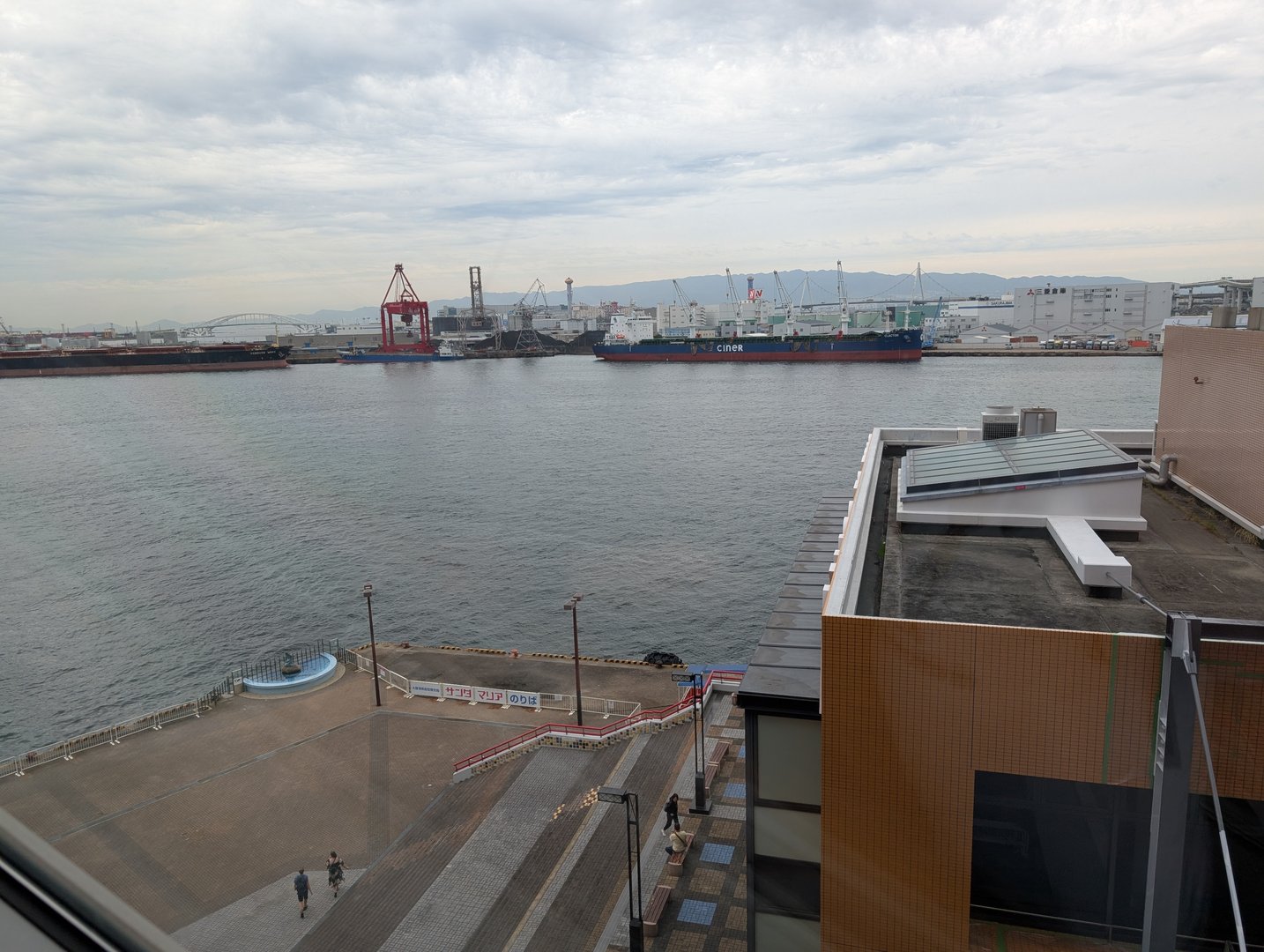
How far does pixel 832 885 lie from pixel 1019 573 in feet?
5.70

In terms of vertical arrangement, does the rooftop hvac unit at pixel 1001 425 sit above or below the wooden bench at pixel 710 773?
above

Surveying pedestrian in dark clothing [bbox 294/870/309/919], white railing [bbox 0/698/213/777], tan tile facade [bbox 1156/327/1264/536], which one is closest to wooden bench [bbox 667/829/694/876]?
pedestrian in dark clothing [bbox 294/870/309/919]

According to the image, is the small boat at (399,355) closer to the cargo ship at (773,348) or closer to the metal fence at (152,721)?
the cargo ship at (773,348)

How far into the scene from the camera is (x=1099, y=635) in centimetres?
293

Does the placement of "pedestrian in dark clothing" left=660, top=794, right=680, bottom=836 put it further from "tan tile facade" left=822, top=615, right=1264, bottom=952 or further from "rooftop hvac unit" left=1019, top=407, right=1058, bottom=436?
"rooftop hvac unit" left=1019, top=407, right=1058, bottom=436

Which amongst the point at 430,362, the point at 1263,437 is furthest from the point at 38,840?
the point at 430,362

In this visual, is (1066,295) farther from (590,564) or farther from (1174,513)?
(1174,513)

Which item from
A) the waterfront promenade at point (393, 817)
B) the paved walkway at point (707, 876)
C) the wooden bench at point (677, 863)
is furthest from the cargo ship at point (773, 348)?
the wooden bench at point (677, 863)

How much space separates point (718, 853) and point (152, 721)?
6407 millimetres

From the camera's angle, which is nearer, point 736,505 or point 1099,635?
point 1099,635

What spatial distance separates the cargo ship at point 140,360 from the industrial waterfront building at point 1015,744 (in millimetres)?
37258

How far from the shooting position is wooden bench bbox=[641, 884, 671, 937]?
532cm

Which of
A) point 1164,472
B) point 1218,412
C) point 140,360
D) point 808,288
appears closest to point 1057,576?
point 1218,412

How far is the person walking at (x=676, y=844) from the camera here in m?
6.07
